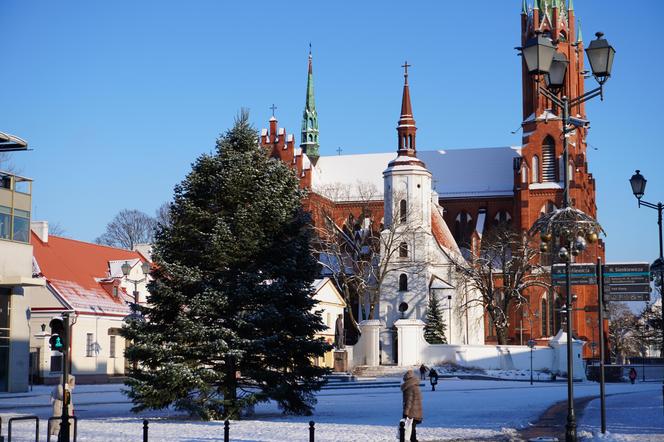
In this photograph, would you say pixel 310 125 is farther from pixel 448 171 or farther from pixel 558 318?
pixel 558 318

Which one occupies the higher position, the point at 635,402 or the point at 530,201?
the point at 530,201

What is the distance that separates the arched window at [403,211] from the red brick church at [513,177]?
5.06m

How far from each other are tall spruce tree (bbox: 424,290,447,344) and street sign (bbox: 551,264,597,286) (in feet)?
170

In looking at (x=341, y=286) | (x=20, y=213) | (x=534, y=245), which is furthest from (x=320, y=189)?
(x=20, y=213)

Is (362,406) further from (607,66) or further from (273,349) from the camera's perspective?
(607,66)

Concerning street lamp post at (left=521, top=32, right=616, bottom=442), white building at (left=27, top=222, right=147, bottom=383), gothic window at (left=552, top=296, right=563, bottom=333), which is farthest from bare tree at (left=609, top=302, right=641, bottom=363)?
street lamp post at (left=521, top=32, right=616, bottom=442)

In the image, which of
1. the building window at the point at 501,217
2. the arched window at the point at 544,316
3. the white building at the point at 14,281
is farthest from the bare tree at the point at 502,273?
the white building at the point at 14,281

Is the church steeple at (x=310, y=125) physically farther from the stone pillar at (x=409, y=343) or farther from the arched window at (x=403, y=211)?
the stone pillar at (x=409, y=343)

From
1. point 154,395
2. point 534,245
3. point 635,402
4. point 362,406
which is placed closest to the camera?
point 154,395

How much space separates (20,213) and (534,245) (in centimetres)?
4169

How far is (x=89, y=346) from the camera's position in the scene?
55625mm

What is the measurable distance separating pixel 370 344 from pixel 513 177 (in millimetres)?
32622

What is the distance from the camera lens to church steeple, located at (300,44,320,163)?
4177 inches

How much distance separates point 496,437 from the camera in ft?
71.6
